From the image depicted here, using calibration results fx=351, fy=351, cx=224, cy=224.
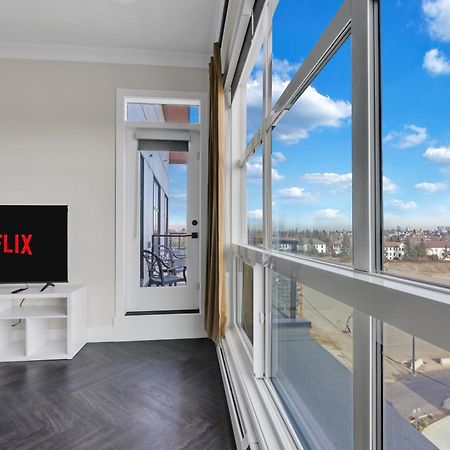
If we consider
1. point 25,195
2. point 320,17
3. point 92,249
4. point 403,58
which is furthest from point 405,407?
point 25,195

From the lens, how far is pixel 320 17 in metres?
1.12

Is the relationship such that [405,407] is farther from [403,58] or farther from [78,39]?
[78,39]

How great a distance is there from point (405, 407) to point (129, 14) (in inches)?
123

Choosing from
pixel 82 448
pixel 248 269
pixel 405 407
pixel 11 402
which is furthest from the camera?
pixel 248 269

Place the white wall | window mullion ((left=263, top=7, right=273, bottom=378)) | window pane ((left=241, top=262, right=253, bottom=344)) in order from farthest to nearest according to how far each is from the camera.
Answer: the white wall < window pane ((left=241, top=262, right=253, bottom=344)) < window mullion ((left=263, top=7, right=273, bottom=378))

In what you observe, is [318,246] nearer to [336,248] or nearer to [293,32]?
[336,248]

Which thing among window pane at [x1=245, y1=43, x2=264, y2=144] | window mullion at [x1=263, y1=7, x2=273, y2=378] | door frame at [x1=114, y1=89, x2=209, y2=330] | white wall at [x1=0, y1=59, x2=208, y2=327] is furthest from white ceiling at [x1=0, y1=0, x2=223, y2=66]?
window mullion at [x1=263, y1=7, x2=273, y2=378]

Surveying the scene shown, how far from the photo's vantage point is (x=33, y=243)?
305cm

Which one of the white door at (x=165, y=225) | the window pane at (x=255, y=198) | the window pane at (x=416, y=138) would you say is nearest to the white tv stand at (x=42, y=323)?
the white door at (x=165, y=225)

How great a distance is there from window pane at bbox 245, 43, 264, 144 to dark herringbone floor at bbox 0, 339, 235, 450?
163cm

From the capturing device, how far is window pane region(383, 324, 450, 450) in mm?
576

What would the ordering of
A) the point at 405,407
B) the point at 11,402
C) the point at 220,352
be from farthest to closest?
1. the point at 220,352
2. the point at 11,402
3. the point at 405,407

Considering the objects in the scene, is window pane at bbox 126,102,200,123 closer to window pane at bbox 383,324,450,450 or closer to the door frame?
the door frame

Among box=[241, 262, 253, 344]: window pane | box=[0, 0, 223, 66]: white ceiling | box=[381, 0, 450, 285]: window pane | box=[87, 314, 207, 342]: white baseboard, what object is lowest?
box=[87, 314, 207, 342]: white baseboard
